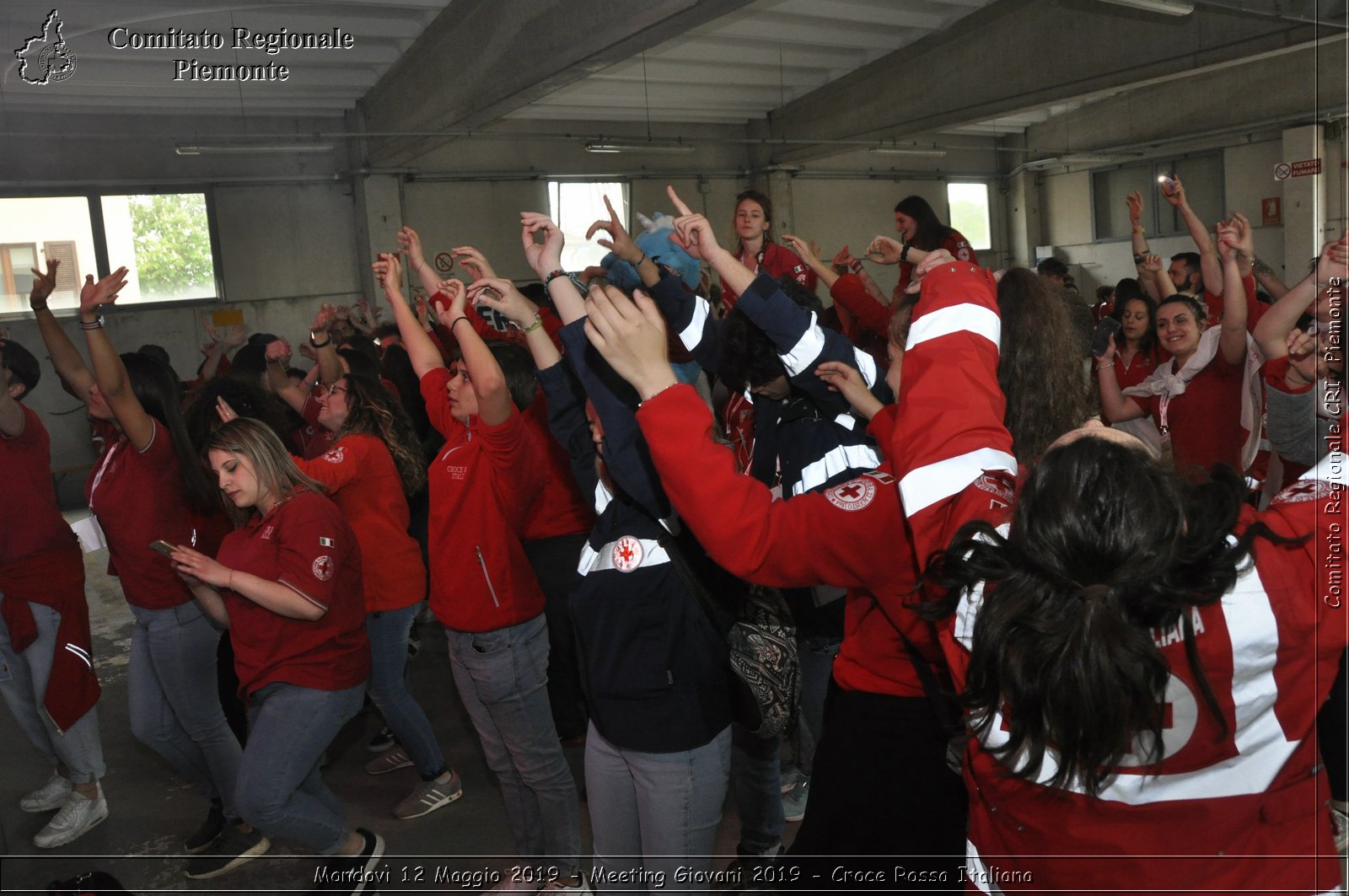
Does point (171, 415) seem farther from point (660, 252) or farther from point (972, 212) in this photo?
point (972, 212)

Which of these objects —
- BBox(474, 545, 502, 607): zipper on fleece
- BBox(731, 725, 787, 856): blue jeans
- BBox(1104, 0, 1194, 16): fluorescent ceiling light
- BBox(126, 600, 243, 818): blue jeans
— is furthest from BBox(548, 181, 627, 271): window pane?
BBox(731, 725, 787, 856): blue jeans

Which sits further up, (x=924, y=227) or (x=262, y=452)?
(x=924, y=227)

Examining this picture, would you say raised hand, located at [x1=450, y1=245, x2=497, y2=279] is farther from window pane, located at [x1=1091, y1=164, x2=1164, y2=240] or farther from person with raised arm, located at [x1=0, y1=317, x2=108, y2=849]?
window pane, located at [x1=1091, y1=164, x2=1164, y2=240]

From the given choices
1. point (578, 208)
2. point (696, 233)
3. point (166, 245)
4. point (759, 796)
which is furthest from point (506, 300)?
point (578, 208)

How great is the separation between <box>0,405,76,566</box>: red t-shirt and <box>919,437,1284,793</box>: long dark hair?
119 inches

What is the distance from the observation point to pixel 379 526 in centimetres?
316

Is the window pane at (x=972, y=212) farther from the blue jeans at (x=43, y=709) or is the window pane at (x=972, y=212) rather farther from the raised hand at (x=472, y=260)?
the blue jeans at (x=43, y=709)

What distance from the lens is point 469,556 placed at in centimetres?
264

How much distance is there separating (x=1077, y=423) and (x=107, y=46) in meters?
8.09

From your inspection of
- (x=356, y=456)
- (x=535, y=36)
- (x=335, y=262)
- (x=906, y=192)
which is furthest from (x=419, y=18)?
(x=906, y=192)

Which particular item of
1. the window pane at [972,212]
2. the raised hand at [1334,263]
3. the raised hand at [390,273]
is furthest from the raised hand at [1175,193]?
the window pane at [972,212]

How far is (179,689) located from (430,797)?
0.93 m

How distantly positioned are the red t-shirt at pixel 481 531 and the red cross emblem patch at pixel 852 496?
131cm

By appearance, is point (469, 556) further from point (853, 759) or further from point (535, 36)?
point (535, 36)
